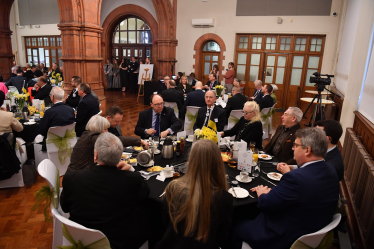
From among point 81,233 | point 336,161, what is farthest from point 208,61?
point 81,233

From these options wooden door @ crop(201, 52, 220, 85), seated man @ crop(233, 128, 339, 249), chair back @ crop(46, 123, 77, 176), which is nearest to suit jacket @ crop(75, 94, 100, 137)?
chair back @ crop(46, 123, 77, 176)

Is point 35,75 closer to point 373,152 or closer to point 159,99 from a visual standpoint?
point 159,99

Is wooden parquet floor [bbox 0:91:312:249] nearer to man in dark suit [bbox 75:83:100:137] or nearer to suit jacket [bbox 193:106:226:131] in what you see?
man in dark suit [bbox 75:83:100:137]

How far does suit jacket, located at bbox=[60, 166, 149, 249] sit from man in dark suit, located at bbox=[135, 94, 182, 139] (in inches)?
80.1

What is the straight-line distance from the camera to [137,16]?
40.8 feet

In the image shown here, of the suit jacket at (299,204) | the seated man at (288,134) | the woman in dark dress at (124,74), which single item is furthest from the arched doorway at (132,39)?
the suit jacket at (299,204)

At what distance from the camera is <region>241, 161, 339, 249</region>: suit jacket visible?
1.86m

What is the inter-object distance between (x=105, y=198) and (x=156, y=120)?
239cm

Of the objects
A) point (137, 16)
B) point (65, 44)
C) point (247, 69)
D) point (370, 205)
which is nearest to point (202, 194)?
point (370, 205)

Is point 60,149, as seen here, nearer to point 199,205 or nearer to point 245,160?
point 245,160

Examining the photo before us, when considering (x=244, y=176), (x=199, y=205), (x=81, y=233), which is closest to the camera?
(x=199, y=205)

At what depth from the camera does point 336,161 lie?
8.74 feet

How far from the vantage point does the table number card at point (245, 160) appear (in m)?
2.70

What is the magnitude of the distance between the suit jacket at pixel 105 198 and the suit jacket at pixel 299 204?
1035mm
